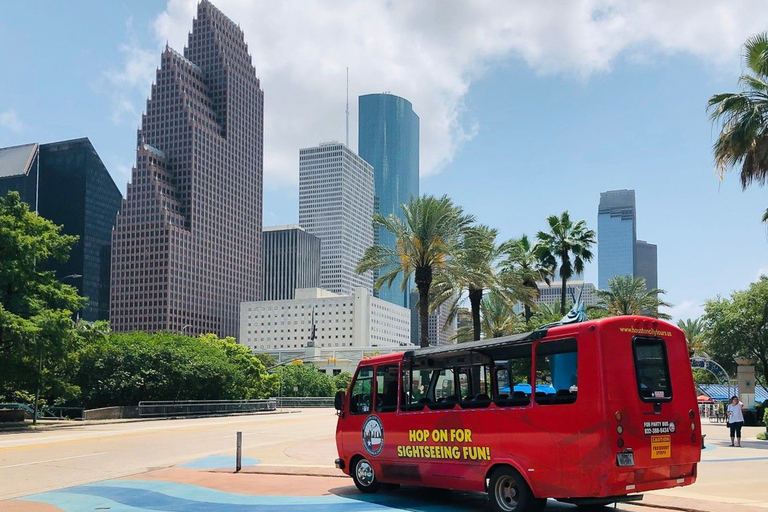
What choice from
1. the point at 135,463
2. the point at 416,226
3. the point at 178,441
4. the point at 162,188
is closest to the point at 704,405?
the point at 416,226

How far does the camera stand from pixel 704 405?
49.7 m

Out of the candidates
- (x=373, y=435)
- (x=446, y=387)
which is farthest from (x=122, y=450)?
(x=446, y=387)

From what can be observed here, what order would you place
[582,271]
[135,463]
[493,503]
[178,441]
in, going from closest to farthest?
[493,503] < [135,463] < [178,441] < [582,271]

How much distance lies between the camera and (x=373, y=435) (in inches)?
563

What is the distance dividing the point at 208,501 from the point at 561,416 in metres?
6.64

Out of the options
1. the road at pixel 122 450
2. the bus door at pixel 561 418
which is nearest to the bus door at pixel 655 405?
the bus door at pixel 561 418

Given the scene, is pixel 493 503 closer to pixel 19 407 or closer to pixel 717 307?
pixel 19 407

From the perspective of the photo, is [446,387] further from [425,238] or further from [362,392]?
[425,238]

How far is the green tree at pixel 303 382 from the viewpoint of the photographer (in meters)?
83.0

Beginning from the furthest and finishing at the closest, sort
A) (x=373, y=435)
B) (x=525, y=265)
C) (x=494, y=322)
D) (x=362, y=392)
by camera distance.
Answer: (x=494, y=322)
(x=525, y=265)
(x=362, y=392)
(x=373, y=435)

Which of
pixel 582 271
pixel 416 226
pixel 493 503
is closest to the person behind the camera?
pixel 493 503

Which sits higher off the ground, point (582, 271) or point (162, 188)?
point (162, 188)

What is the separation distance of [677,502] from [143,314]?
611 feet

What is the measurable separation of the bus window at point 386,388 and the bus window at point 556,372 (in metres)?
3.51
